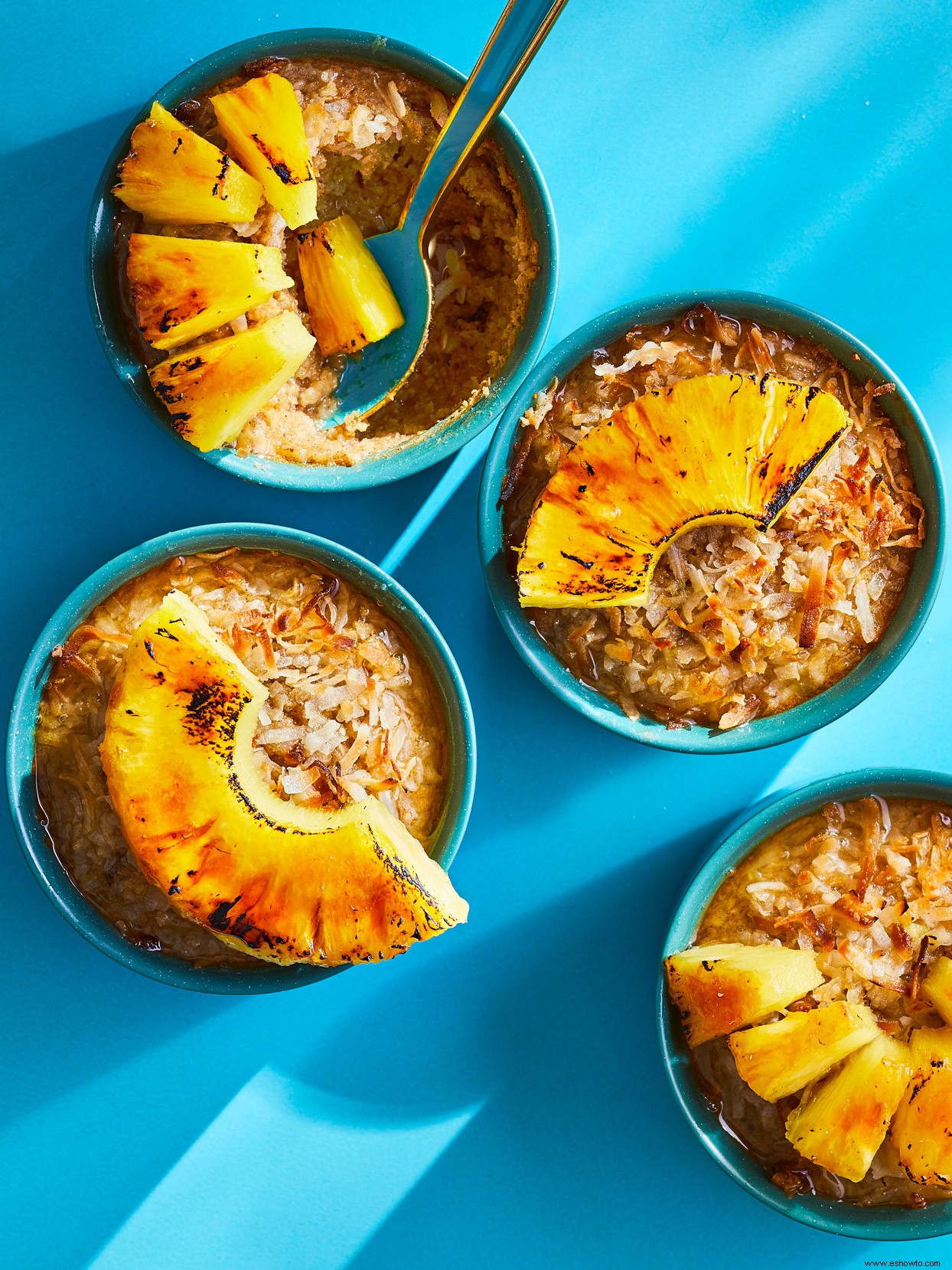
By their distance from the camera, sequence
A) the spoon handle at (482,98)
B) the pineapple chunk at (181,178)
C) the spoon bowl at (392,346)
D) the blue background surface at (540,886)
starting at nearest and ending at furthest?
1. the spoon handle at (482,98)
2. the pineapple chunk at (181,178)
3. the spoon bowl at (392,346)
4. the blue background surface at (540,886)

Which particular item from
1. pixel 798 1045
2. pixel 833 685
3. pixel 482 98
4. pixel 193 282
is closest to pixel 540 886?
pixel 798 1045

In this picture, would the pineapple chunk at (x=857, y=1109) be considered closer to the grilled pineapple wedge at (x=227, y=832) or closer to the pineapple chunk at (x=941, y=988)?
the pineapple chunk at (x=941, y=988)

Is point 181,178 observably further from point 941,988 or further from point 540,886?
point 941,988

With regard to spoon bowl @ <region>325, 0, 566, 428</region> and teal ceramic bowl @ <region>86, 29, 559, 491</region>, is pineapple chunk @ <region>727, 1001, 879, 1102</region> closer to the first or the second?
teal ceramic bowl @ <region>86, 29, 559, 491</region>

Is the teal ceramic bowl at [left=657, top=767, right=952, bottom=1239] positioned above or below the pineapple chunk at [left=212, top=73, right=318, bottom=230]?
below

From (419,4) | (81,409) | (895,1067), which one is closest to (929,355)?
(419,4)

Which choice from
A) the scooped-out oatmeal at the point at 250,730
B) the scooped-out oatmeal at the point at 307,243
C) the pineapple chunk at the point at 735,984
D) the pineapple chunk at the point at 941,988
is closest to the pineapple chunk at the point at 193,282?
the scooped-out oatmeal at the point at 307,243

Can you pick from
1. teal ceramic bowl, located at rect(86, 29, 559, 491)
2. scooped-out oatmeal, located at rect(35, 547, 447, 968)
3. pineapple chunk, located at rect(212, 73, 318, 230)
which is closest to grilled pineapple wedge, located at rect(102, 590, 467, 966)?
scooped-out oatmeal, located at rect(35, 547, 447, 968)
